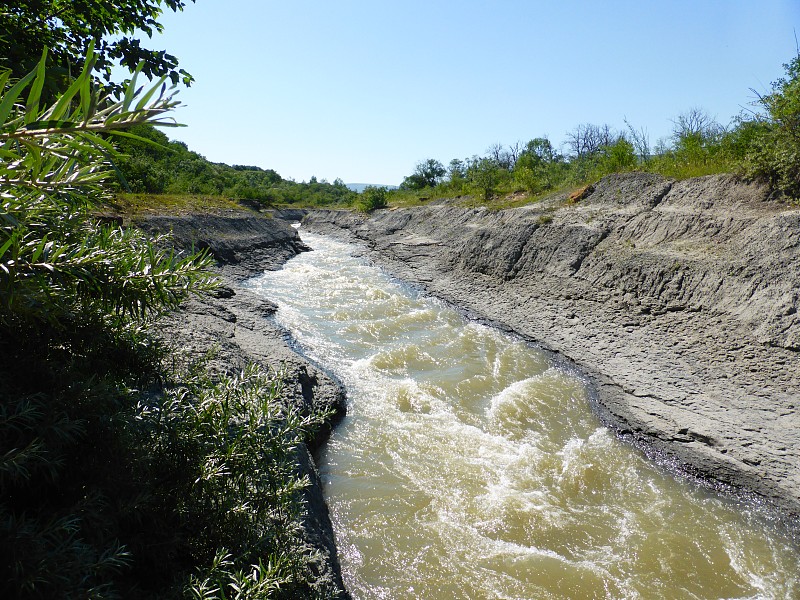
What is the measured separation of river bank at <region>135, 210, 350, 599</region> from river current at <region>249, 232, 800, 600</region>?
1.46 feet

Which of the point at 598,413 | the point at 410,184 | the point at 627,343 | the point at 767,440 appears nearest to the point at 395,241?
the point at 627,343

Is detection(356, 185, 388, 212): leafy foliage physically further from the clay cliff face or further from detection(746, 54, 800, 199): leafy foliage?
detection(746, 54, 800, 199): leafy foliage

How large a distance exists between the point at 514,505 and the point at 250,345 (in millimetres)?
5236

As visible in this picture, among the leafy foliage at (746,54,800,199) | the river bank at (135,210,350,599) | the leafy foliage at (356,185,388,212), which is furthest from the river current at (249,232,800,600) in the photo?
the leafy foliage at (356,185,388,212)

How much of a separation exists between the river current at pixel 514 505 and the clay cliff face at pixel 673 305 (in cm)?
80

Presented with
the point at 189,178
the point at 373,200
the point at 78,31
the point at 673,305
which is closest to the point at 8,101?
the point at 78,31

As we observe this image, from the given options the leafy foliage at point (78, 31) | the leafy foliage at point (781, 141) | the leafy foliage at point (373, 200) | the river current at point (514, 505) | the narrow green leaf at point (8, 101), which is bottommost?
the river current at point (514, 505)

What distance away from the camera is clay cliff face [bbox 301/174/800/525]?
6.23 m

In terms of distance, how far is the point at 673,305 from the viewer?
9.77m

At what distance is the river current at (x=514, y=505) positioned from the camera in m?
4.34

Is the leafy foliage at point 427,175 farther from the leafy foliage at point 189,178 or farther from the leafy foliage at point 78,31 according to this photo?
the leafy foliage at point 78,31

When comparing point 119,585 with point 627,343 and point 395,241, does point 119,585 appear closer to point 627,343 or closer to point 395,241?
point 627,343

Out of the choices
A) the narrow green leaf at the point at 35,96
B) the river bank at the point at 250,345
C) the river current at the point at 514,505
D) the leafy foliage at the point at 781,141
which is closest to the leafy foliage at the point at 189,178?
the narrow green leaf at the point at 35,96

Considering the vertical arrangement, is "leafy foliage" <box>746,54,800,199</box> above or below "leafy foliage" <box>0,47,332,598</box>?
above
